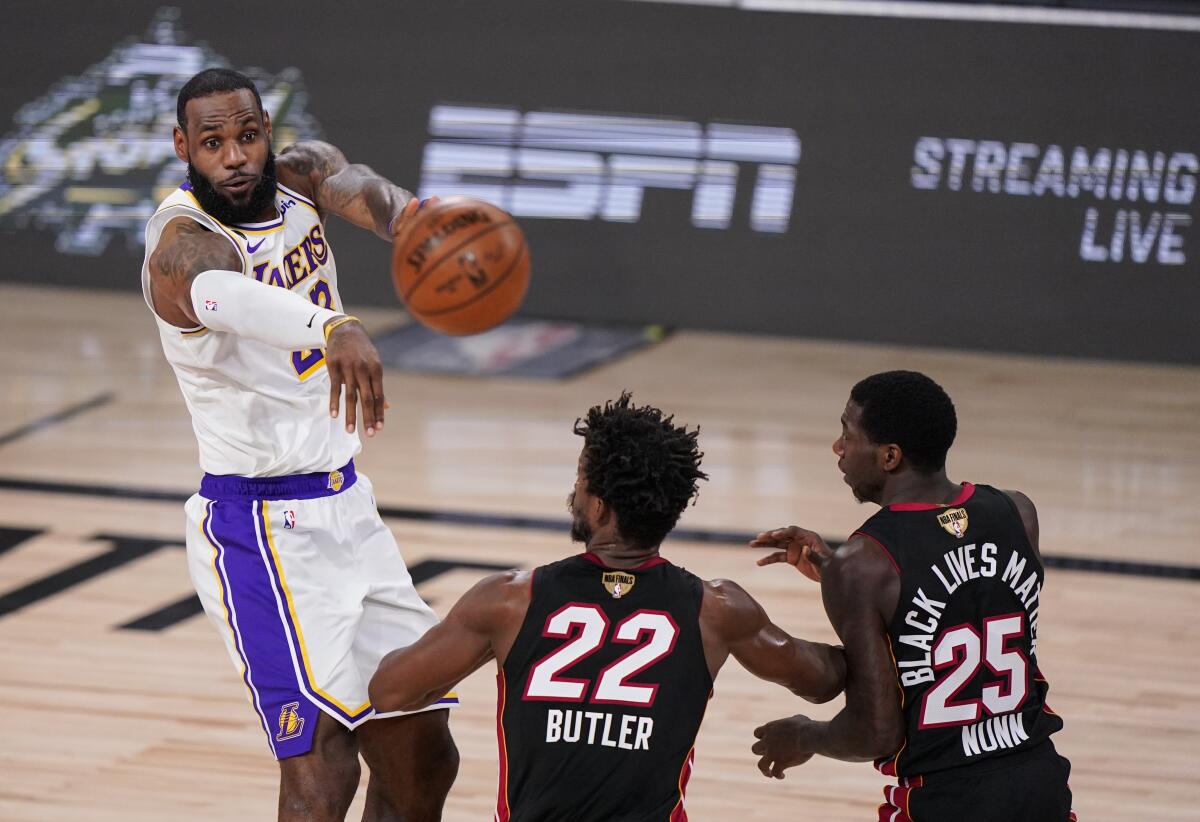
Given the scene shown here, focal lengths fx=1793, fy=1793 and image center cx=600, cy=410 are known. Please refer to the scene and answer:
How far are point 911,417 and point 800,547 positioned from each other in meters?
0.35

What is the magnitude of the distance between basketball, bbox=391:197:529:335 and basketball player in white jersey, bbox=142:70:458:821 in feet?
0.38

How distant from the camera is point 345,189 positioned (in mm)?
4293

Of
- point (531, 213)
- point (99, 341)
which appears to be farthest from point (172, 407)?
point (531, 213)

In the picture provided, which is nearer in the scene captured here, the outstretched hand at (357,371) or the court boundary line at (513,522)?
the outstretched hand at (357,371)

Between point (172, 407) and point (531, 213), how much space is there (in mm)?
2914

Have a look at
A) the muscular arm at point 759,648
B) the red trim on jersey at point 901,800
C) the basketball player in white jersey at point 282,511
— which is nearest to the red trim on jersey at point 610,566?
the muscular arm at point 759,648

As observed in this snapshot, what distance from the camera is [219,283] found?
3676 mm

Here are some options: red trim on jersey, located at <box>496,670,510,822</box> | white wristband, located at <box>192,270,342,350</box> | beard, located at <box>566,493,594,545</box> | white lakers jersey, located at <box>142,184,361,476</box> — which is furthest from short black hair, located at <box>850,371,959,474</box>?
white lakers jersey, located at <box>142,184,361,476</box>

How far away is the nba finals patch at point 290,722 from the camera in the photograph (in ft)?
12.9

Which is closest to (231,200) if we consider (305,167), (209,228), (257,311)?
(209,228)

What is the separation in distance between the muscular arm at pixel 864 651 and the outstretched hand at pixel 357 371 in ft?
3.08

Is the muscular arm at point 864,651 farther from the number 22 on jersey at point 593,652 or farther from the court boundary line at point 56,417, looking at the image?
the court boundary line at point 56,417

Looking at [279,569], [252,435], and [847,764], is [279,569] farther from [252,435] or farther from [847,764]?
[847,764]

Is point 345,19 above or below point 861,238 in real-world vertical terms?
above
